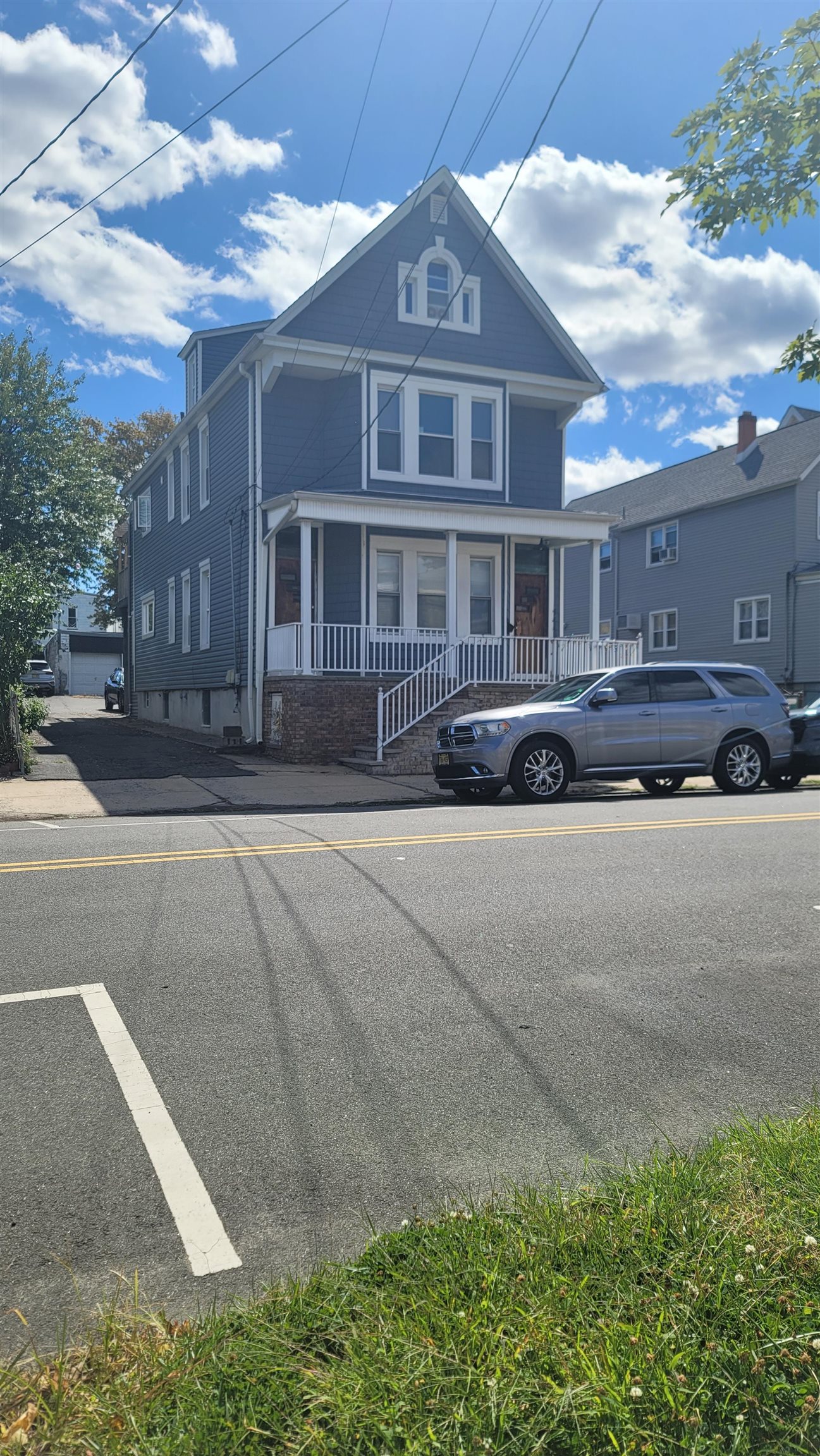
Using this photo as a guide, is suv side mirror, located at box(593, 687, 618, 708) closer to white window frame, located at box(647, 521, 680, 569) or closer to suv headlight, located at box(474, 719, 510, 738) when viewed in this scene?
suv headlight, located at box(474, 719, 510, 738)

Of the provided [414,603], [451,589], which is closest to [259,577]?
[414,603]

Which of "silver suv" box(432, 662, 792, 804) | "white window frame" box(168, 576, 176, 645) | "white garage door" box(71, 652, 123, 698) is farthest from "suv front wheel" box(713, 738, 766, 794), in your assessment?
"white garage door" box(71, 652, 123, 698)

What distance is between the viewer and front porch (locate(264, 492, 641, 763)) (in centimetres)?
1728

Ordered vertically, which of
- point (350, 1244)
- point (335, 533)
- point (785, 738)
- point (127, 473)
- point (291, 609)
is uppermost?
point (127, 473)

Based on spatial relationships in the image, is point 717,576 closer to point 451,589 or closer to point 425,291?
point 425,291

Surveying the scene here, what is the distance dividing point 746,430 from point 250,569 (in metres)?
21.2

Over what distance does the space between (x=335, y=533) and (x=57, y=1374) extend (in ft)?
60.3

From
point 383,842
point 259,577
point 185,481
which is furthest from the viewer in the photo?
point 185,481

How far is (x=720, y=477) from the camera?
33.6 metres

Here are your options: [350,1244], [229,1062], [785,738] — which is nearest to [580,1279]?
[350,1244]

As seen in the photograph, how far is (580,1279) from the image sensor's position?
2361 mm

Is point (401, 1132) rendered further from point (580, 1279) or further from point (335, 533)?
point (335, 533)

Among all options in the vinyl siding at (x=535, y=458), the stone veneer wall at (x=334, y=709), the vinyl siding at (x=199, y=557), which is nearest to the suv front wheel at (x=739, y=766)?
the stone veneer wall at (x=334, y=709)

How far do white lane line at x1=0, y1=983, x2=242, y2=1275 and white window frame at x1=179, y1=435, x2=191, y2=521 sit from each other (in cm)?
2235
